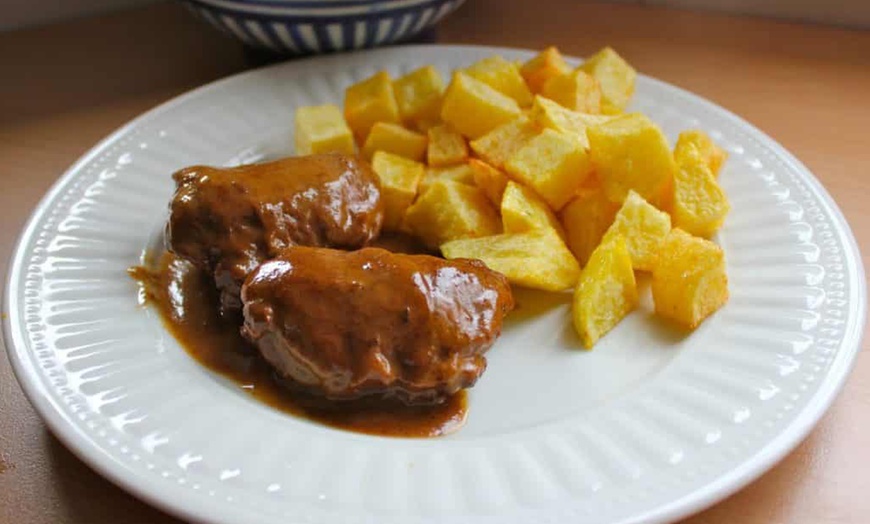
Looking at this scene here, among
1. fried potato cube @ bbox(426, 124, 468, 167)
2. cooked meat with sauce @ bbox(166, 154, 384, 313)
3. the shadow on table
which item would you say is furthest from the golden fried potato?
the shadow on table

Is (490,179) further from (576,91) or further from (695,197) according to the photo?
(695,197)

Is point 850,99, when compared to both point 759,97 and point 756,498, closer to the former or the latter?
point 759,97

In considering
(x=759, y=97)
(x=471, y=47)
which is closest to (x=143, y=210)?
(x=471, y=47)

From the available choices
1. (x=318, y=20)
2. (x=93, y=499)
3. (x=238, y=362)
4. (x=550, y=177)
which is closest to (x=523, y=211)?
(x=550, y=177)

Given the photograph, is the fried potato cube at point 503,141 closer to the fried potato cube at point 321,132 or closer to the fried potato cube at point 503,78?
the fried potato cube at point 503,78

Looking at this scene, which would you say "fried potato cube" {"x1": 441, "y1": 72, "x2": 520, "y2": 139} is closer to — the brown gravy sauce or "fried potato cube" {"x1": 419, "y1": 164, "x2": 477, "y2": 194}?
"fried potato cube" {"x1": 419, "y1": 164, "x2": 477, "y2": 194}

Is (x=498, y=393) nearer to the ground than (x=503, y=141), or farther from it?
nearer to the ground
